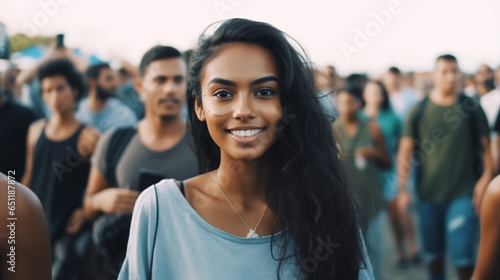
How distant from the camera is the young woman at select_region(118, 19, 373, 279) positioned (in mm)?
1717

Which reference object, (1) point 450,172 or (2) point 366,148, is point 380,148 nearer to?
(2) point 366,148

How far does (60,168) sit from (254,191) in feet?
8.25

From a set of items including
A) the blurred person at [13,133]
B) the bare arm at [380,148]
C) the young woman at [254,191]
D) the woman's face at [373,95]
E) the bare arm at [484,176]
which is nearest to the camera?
the young woman at [254,191]

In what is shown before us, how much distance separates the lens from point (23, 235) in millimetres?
1639

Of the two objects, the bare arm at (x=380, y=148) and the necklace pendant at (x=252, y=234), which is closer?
the necklace pendant at (x=252, y=234)

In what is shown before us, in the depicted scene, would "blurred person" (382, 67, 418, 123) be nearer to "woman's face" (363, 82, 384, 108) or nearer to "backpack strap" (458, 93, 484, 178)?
"woman's face" (363, 82, 384, 108)

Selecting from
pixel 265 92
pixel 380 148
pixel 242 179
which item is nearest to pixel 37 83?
pixel 380 148

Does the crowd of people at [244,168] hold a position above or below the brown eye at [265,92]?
below

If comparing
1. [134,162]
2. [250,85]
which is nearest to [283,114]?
[250,85]

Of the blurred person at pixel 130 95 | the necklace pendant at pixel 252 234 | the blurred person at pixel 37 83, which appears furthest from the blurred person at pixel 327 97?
the blurred person at pixel 37 83

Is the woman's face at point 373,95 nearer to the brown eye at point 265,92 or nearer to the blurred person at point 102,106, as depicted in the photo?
the blurred person at point 102,106

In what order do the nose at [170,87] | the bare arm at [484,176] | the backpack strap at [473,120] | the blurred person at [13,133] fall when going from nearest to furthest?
the nose at [170,87] → the blurred person at [13,133] → the bare arm at [484,176] → the backpack strap at [473,120]

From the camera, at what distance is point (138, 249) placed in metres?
1.70

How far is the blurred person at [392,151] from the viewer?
6.36m
